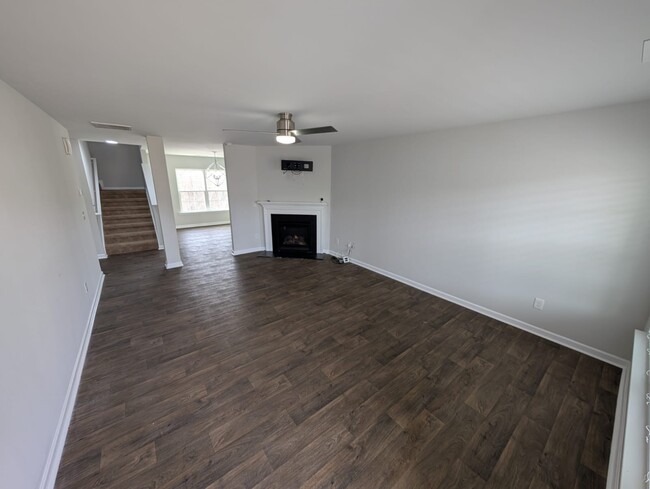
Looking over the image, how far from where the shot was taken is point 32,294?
153cm

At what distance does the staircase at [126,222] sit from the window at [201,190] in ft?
3.72

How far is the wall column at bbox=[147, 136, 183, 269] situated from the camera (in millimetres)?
3910

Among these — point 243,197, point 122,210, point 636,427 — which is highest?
point 243,197

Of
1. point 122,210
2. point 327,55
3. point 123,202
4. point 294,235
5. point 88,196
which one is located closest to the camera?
point 327,55

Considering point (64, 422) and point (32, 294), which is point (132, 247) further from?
point (64, 422)

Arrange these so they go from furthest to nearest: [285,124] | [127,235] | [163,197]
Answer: [127,235], [163,197], [285,124]

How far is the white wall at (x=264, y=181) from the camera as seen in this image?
484cm

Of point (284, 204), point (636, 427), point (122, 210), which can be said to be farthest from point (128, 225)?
point (636, 427)

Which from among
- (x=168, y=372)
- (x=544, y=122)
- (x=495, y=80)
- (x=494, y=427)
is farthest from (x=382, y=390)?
(x=544, y=122)

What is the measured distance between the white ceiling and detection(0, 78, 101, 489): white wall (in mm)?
403

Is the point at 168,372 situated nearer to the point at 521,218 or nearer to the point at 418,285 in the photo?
the point at 418,285

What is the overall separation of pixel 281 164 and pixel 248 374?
3.89m

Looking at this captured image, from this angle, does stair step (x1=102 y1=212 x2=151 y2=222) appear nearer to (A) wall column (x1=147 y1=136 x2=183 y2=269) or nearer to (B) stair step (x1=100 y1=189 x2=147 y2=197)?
(B) stair step (x1=100 y1=189 x2=147 y2=197)

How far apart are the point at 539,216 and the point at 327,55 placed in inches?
102
